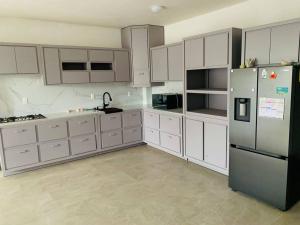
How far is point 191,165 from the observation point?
12.9 feet

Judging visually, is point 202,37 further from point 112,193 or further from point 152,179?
point 112,193

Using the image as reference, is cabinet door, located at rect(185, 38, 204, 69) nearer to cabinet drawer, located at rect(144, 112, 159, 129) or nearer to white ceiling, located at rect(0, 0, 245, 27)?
white ceiling, located at rect(0, 0, 245, 27)

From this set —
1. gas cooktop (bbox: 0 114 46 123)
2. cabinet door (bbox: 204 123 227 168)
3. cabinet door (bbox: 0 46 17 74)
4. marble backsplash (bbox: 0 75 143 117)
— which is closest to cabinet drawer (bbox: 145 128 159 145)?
marble backsplash (bbox: 0 75 143 117)

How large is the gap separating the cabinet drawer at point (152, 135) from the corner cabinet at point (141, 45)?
979mm

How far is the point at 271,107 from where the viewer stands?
2512 mm

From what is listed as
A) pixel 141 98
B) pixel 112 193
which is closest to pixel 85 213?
pixel 112 193

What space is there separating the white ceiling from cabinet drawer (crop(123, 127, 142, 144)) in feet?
7.30

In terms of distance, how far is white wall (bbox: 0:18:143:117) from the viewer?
4.05 meters

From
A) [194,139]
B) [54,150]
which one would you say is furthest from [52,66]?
[194,139]

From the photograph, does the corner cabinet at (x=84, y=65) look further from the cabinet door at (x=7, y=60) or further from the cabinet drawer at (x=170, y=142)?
the cabinet drawer at (x=170, y=142)

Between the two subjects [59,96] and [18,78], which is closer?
[18,78]

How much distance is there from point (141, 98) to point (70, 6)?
270 centimetres

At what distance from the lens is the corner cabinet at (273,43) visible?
256cm

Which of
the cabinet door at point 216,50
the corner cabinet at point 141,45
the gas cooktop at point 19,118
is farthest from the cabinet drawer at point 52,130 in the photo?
the cabinet door at point 216,50
